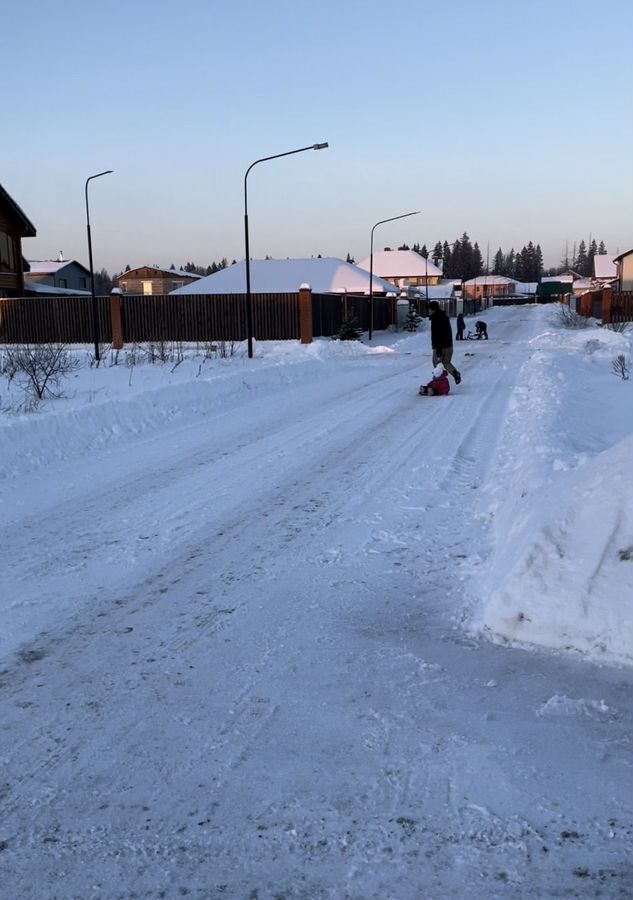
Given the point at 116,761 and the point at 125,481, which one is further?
the point at 125,481

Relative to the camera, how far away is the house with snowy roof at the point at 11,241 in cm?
3569

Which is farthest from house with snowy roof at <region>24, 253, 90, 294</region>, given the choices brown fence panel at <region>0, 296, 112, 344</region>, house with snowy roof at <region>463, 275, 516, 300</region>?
house with snowy roof at <region>463, 275, 516, 300</region>

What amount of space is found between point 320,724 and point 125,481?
5.02 metres

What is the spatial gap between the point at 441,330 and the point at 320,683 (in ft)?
42.3

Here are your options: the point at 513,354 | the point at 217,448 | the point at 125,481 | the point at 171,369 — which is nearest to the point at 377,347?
the point at 513,354

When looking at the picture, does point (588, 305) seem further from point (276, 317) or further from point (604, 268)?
point (604, 268)

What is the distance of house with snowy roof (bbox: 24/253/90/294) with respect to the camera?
7031 cm

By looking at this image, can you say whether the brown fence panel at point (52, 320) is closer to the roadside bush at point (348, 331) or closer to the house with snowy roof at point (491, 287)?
the roadside bush at point (348, 331)

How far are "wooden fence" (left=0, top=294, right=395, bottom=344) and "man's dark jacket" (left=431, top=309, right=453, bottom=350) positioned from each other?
55.8ft

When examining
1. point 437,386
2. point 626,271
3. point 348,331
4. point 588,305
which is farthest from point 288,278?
point 437,386

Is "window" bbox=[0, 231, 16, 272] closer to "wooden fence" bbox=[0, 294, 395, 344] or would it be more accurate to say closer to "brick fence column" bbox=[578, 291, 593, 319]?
"wooden fence" bbox=[0, 294, 395, 344]

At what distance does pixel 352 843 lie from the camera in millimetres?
2475

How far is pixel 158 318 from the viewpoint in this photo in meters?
33.0

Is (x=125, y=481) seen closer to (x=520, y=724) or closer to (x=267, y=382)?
(x=520, y=724)
